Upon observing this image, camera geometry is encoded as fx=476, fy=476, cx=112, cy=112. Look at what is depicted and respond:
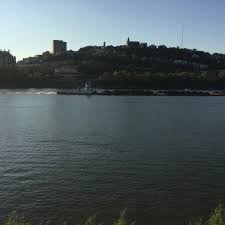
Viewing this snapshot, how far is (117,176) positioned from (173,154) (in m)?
9.81

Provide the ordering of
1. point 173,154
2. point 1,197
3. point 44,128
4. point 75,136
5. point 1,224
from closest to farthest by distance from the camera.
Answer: point 1,224 < point 1,197 < point 173,154 < point 75,136 < point 44,128

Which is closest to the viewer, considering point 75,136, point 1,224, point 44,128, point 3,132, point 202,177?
point 1,224

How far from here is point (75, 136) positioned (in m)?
53.9

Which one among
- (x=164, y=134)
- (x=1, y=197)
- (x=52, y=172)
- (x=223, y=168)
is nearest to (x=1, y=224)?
(x=1, y=197)

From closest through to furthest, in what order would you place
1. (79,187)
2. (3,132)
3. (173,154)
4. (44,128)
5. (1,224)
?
(1,224) < (79,187) < (173,154) < (3,132) < (44,128)

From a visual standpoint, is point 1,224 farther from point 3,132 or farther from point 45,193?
point 3,132

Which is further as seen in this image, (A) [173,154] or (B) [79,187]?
(A) [173,154]

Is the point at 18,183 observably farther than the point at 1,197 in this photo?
Yes

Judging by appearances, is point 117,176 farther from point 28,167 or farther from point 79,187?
point 28,167

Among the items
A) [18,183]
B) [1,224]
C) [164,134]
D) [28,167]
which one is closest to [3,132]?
[164,134]

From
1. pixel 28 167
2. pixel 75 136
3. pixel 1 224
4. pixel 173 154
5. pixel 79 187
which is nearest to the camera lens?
pixel 1 224

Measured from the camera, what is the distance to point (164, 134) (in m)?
56.3

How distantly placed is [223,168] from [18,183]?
1522 cm

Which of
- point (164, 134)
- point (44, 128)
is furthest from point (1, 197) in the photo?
point (44, 128)
